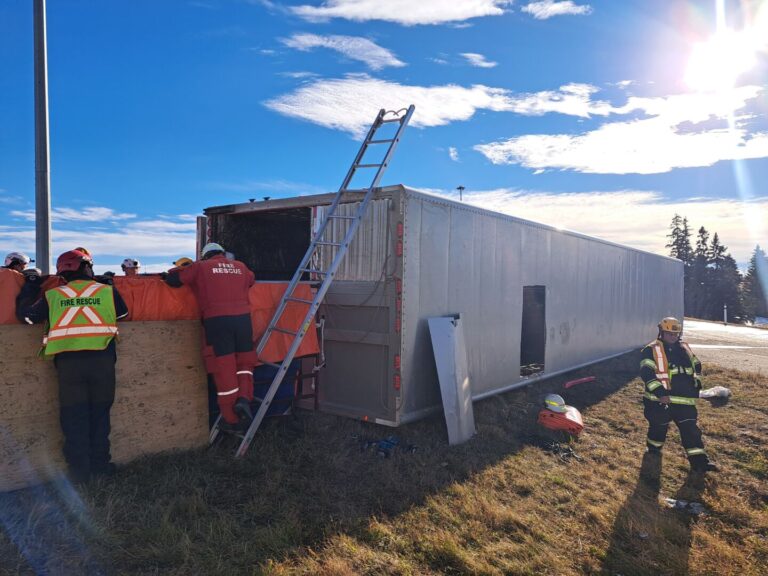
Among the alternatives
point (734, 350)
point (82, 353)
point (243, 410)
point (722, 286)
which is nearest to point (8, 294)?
point (82, 353)

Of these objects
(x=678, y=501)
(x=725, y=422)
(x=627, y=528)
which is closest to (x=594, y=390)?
(x=725, y=422)

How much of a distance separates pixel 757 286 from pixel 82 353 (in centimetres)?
7646

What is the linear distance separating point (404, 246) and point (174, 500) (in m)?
3.17

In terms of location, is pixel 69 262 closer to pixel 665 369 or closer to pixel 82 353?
pixel 82 353

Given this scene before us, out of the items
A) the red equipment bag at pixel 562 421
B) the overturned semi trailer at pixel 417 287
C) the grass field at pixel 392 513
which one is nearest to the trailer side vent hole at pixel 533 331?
the overturned semi trailer at pixel 417 287

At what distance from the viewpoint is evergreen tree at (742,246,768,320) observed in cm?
6275

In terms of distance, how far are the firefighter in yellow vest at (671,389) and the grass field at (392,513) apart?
297mm

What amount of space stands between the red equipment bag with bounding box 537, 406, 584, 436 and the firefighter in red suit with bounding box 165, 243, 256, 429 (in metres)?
3.78

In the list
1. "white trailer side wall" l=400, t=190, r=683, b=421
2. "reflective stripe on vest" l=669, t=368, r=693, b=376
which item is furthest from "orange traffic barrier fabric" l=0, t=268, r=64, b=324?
"reflective stripe on vest" l=669, t=368, r=693, b=376

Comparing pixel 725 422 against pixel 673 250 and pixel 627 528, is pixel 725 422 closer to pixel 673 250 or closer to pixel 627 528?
pixel 627 528

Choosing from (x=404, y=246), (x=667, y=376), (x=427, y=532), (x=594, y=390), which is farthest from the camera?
(x=594, y=390)

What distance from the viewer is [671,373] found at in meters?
5.96

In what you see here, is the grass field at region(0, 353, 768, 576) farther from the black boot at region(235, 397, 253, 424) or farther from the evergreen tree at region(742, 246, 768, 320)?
the evergreen tree at region(742, 246, 768, 320)

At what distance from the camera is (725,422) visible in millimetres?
7395
